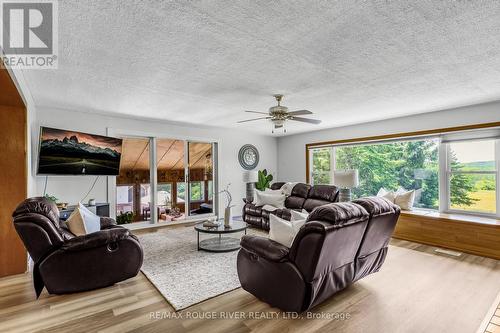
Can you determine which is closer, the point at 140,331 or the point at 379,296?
the point at 140,331

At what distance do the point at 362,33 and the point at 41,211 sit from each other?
10.9 ft

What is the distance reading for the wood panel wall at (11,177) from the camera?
10.1 ft

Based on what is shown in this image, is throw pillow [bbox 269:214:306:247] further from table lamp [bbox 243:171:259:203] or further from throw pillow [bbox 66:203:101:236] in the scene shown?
table lamp [bbox 243:171:259:203]

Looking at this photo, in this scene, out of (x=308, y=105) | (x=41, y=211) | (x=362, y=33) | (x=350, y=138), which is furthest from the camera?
(x=350, y=138)

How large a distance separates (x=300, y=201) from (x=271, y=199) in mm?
649

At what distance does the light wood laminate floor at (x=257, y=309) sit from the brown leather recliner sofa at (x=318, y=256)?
191 mm

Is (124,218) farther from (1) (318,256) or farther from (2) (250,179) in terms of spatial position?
(1) (318,256)

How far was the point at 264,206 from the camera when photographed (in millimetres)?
5430

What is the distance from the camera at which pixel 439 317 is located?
2238mm

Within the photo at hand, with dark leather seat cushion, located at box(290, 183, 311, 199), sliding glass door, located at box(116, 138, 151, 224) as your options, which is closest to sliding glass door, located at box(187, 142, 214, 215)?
sliding glass door, located at box(116, 138, 151, 224)

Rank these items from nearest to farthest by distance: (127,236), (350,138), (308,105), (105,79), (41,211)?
(41,211), (127,236), (105,79), (308,105), (350,138)

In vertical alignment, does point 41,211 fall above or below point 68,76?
below

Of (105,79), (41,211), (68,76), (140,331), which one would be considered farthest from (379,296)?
(68,76)

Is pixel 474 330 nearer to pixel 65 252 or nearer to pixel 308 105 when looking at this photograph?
pixel 308 105
